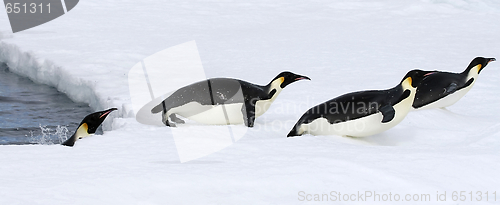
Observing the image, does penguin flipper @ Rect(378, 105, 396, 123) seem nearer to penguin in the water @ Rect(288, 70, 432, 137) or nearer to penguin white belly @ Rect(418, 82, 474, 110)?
penguin in the water @ Rect(288, 70, 432, 137)

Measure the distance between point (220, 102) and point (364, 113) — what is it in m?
1.10

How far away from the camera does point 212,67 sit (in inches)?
267

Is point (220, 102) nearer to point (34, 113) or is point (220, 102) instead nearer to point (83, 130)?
point (83, 130)

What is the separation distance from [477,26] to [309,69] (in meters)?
4.62

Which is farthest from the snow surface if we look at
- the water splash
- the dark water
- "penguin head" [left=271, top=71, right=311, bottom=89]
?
the water splash

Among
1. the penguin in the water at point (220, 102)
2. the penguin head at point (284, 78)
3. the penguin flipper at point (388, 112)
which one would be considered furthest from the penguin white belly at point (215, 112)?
the penguin flipper at point (388, 112)

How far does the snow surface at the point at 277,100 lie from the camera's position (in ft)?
→ 7.34

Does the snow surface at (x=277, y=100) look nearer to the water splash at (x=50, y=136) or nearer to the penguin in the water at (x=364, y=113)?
the penguin in the water at (x=364, y=113)

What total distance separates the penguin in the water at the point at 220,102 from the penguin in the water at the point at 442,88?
112 centimetres

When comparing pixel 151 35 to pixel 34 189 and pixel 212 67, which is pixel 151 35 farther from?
pixel 34 189

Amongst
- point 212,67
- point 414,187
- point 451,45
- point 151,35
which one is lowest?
point 151,35

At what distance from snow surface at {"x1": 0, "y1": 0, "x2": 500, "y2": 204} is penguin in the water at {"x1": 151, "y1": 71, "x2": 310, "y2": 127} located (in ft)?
0.67

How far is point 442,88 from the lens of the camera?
14.2ft

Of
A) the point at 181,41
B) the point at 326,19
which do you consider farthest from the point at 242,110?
the point at 326,19
